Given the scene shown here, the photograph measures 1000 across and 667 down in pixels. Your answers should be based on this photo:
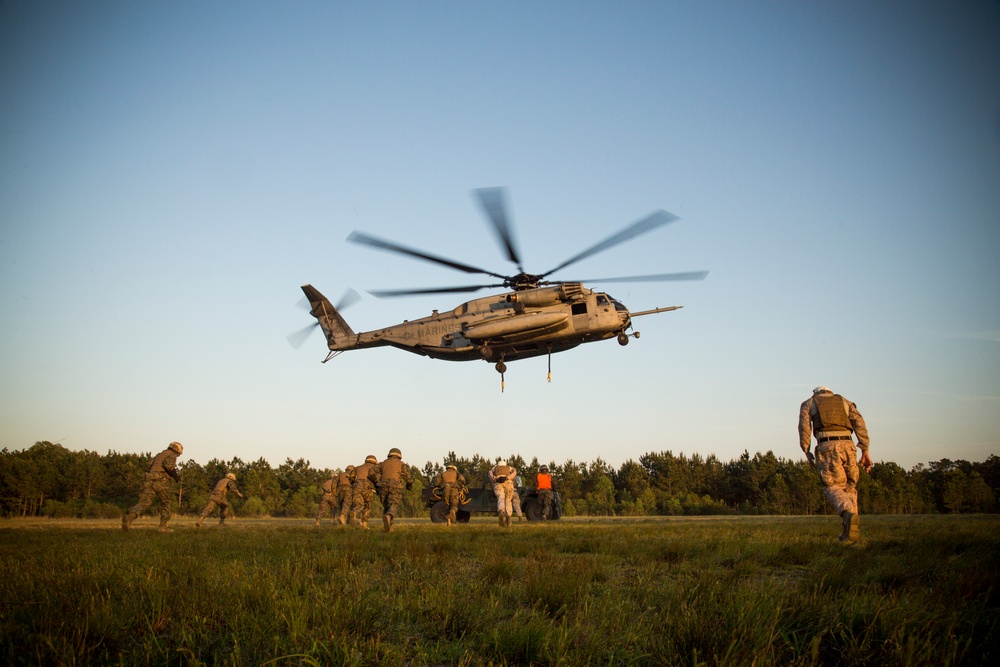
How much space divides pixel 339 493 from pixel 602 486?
1301 inches

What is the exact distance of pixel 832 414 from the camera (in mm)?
9023

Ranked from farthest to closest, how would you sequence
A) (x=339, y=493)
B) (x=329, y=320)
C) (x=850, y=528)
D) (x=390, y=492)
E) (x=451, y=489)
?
(x=329, y=320), (x=339, y=493), (x=451, y=489), (x=390, y=492), (x=850, y=528)

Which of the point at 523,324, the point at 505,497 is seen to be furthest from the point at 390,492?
the point at 523,324

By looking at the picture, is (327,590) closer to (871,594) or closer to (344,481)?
(871,594)

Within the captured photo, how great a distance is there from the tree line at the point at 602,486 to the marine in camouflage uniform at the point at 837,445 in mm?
16931

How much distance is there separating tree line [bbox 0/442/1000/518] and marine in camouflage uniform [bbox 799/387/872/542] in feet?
55.5

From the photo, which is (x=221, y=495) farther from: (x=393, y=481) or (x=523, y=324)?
(x=523, y=324)

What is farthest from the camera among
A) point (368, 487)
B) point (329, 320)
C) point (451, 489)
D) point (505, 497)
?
point (329, 320)

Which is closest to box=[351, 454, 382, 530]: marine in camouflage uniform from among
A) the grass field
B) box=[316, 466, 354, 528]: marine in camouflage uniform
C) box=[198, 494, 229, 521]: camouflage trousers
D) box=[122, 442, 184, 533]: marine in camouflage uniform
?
box=[316, 466, 354, 528]: marine in camouflage uniform

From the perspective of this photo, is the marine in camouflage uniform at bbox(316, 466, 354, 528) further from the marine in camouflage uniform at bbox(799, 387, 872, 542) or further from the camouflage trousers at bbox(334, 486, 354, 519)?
the marine in camouflage uniform at bbox(799, 387, 872, 542)

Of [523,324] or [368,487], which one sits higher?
[523,324]

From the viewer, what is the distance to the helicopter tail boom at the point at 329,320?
79.9 feet

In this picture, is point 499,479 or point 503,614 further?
point 499,479

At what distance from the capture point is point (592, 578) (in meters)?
5.35
